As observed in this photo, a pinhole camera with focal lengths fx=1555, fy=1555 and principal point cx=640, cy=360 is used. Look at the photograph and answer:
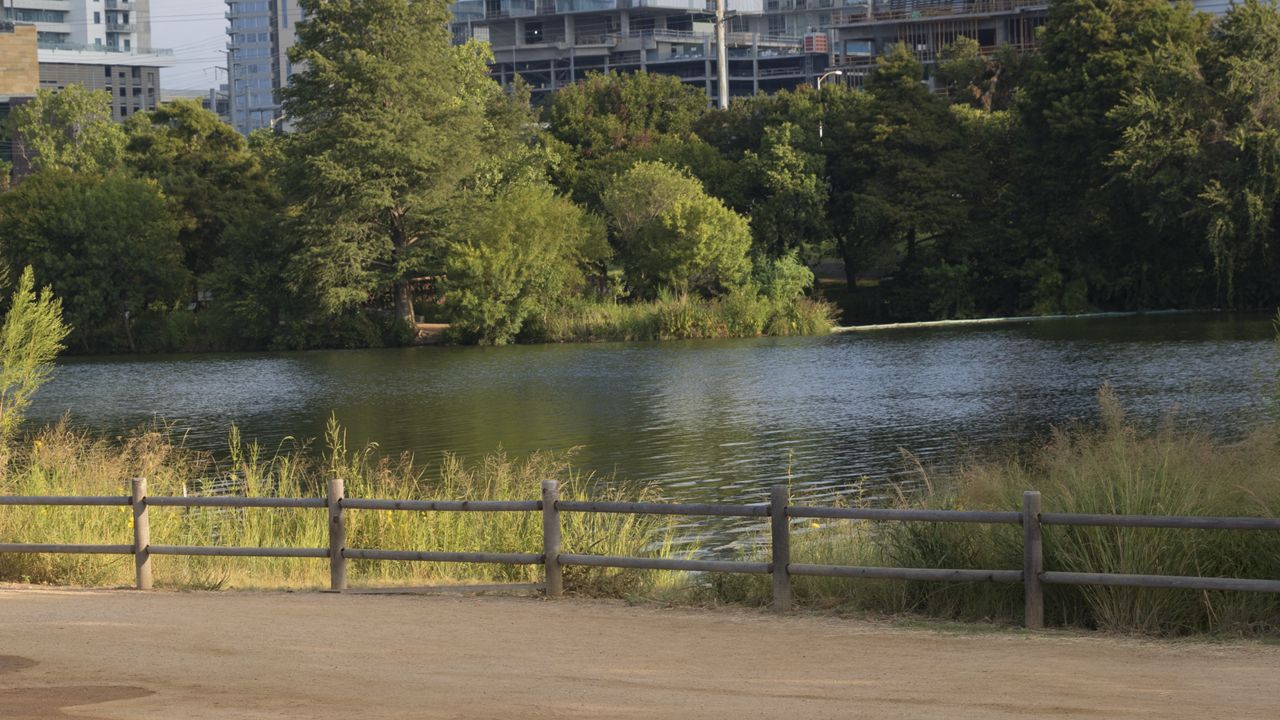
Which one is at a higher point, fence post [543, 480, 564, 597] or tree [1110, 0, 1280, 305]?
tree [1110, 0, 1280, 305]

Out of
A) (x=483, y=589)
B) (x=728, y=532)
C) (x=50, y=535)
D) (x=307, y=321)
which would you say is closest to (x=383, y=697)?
(x=483, y=589)

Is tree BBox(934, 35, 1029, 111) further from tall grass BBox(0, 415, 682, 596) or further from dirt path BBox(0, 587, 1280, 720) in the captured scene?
dirt path BBox(0, 587, 1280, 720)

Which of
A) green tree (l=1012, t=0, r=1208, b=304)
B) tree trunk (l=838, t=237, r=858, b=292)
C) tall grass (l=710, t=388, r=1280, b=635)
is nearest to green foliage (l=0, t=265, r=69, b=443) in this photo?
tall grass (l=710, t=388, r=1280, b=635)

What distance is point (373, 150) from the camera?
63188 mm

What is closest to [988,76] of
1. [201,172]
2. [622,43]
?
[201,172]

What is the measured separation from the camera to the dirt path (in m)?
8.90

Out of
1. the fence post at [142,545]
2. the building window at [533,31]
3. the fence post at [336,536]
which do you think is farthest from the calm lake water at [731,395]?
the building window at [533,31]

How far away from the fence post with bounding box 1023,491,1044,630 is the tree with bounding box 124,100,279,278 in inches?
2438

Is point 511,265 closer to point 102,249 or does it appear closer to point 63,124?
point 102,249

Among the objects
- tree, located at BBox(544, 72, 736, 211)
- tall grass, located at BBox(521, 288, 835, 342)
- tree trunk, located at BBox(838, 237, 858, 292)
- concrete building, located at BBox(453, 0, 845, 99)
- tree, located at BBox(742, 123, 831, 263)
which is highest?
concrete building, located at BBox(453, 0, 845, 99)

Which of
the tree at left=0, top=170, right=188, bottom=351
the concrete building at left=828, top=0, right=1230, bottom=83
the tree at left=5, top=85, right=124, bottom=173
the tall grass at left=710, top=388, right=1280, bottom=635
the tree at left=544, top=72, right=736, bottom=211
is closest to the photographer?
the tall grass at left=710, top=388, right=1280, bottom=635

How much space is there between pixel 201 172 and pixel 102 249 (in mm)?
6990

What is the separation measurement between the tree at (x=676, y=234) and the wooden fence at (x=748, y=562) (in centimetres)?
5029

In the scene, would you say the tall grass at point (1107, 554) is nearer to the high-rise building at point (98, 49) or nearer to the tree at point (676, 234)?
the tree at point (676, 234)
